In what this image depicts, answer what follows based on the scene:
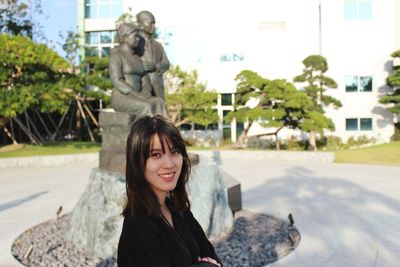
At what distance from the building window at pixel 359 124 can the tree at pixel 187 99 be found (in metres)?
7.39

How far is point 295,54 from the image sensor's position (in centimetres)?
2019

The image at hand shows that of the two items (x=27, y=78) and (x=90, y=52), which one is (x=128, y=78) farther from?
(x=90, y=52)

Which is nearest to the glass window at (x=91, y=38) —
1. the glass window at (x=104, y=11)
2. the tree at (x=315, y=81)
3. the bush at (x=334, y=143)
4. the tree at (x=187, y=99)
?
the glass window at (x=104, y=11)

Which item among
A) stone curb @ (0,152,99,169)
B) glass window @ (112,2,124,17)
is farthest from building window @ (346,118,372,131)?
glass window @ (112,2,124,17)

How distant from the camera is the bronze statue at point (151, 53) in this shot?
5.89m

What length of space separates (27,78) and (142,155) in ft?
44.5

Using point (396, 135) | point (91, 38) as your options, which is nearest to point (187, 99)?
point (91, 38)

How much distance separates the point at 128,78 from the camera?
574 centimetres

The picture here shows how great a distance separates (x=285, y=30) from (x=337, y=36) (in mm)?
2599

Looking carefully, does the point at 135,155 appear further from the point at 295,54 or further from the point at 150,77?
the point at 295,54

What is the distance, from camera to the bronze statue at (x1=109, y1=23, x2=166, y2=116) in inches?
217

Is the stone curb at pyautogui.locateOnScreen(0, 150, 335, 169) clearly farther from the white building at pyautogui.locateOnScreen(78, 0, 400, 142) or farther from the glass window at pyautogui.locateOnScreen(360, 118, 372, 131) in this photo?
the glass window at pyautogui.locateOnScreen(360, 118, 372, 131)

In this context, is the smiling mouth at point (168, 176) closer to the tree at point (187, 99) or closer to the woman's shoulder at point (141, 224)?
the woman's shoulder at point (141, 224)

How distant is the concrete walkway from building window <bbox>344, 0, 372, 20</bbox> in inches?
437
